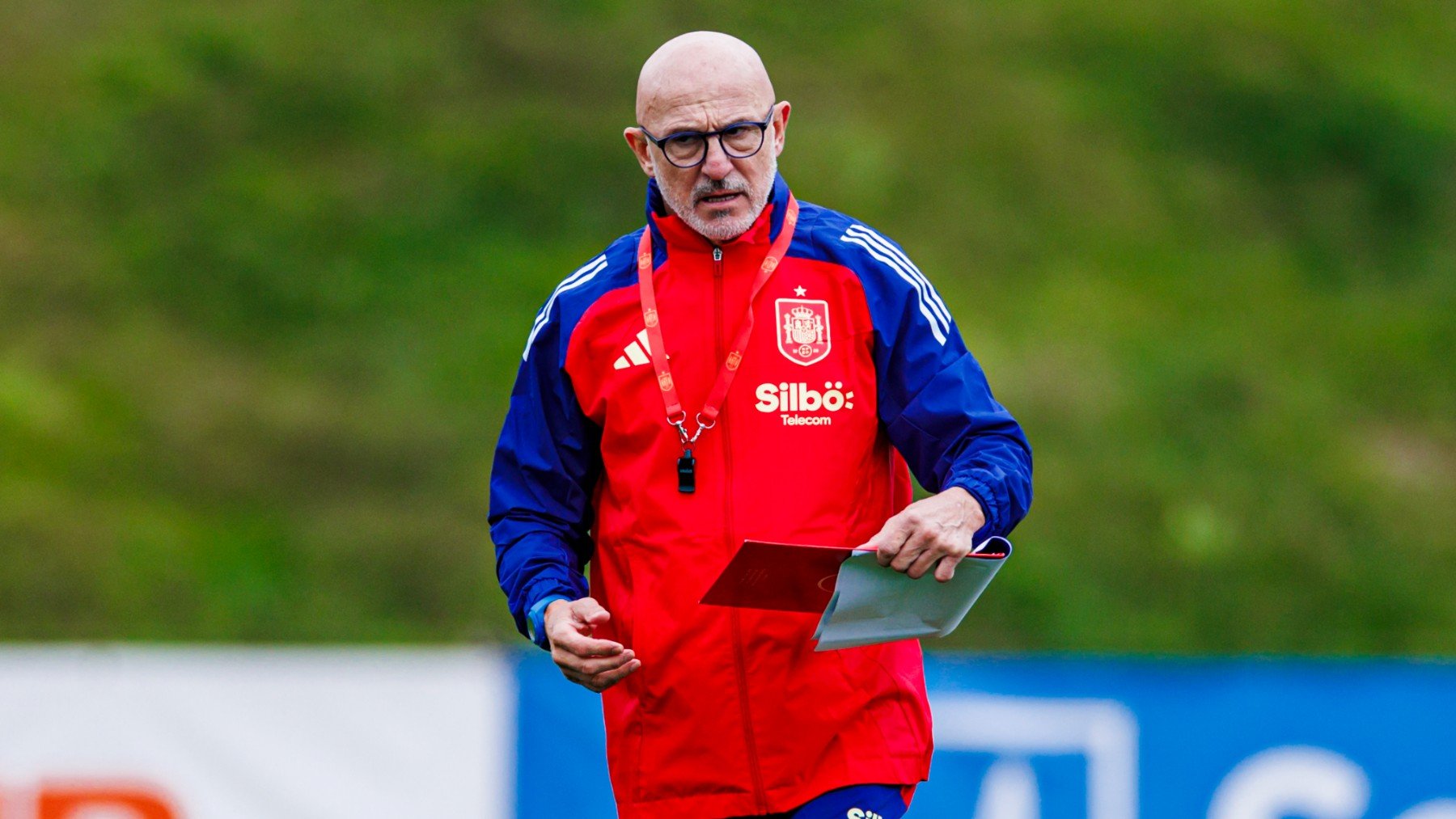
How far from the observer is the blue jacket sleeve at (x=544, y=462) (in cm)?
342

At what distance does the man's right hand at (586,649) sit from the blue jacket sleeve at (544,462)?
0.22 metres

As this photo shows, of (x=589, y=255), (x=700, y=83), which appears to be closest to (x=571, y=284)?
(x=700, y=83)

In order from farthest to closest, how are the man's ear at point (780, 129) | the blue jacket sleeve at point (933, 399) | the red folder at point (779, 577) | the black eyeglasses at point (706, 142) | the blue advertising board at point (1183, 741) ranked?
the blue advertising board at point (1183, 741) < the man's ear at point (780, 129) < the black eyeglasses at point (706, 142) < the blue jacket sleeve at point (933, 399) < the red folder at point (779, 577)

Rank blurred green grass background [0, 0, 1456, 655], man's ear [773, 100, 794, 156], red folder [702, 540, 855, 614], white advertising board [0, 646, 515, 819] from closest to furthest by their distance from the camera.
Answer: red folder [702, 540, 855, 614] → man's ear [773, 100, 794, 156] → white advertising board [0, 646, 515, 819] → blurred green grass background [0, 0, 1456, 655]

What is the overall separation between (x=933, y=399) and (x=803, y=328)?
277mm

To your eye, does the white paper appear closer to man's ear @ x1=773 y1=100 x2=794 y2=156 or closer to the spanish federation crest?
the spanish federation crest

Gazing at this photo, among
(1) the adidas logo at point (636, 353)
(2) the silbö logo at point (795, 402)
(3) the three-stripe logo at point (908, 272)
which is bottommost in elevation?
(2) the silbö logo at point (795, 402)

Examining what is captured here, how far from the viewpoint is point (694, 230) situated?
3.37m

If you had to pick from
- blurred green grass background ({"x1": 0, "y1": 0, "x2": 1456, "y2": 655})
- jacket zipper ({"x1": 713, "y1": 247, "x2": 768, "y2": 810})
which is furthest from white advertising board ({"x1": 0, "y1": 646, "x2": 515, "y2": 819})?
jacket zipper ({"x1": 713, "y1": 247, "x2": 768, "y2": 810})

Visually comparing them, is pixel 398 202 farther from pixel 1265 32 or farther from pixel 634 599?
pixel 634 599

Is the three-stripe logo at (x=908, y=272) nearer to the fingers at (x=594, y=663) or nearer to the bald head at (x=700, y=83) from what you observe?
the bald head at (x=700, y=83)

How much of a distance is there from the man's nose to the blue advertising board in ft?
10.8

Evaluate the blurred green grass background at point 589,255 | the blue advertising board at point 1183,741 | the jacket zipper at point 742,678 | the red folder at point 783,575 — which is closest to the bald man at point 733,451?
the jacket zipper at point 742,678

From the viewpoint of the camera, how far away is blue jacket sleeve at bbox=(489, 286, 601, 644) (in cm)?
342
